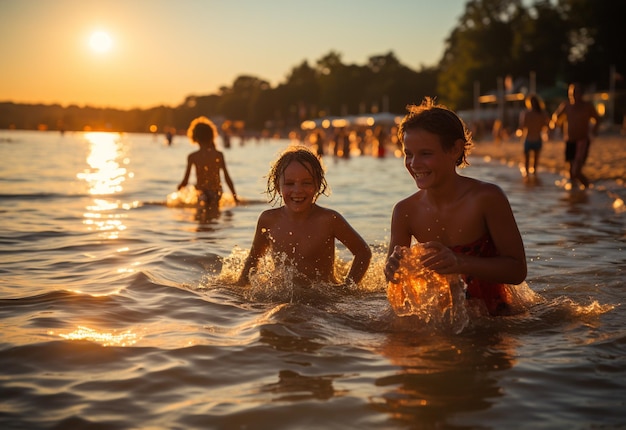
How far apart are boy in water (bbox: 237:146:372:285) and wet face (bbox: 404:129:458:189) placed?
56.9 inches

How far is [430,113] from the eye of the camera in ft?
14.0

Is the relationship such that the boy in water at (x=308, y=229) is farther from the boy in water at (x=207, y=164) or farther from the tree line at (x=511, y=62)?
the tree line at (x=511, y=62)

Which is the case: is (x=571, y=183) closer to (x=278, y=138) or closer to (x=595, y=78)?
(x=595, y=78)

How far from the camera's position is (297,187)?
5.68m

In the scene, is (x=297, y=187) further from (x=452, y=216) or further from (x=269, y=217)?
(x=452, y=216)

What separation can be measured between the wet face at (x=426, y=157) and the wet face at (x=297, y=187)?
4.50 feet

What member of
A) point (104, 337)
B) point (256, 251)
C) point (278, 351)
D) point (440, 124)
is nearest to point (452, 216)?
point (440, 124)

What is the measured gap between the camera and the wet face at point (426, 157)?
168 inches

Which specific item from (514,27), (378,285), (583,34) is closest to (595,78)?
(583,34)

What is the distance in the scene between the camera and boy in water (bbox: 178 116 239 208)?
1204 cm

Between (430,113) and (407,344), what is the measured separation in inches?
50.9

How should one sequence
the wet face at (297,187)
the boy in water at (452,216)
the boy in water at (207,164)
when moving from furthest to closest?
the boy in water at (207,164)
the wet face at (297,187)
the boy in water at (452,216)

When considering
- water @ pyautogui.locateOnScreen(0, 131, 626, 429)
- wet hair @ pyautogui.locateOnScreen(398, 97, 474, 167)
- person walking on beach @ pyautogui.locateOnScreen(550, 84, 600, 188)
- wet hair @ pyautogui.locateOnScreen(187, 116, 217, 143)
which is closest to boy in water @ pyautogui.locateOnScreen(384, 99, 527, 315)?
wet hair @ pyautogui.locateOnScreen(398, 97, 474, 167)

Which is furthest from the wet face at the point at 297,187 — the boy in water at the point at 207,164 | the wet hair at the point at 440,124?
the boy in water at the point at 207,164
